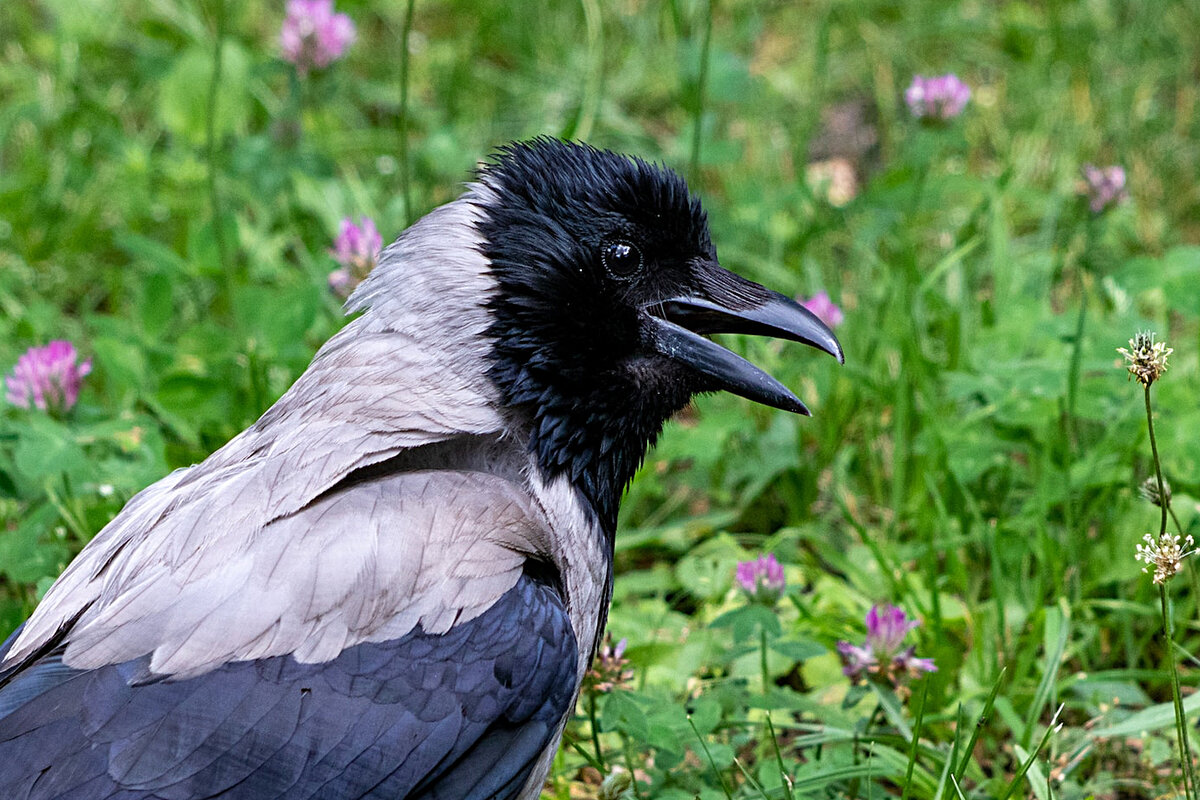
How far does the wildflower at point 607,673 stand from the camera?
3174 millimetres

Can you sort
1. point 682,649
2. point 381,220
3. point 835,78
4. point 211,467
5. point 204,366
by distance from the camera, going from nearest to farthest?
point 211,467 < point 682,649 < point 204,366 < point 381,220 < point 835,78

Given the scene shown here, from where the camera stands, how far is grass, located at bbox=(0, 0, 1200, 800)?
139 inches

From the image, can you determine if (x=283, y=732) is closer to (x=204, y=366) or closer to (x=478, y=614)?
(x=478, y=614)

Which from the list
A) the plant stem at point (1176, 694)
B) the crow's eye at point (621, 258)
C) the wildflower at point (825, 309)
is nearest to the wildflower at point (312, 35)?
the wildflower at point (825, 309)

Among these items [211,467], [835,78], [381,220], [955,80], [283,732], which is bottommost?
[283,732]

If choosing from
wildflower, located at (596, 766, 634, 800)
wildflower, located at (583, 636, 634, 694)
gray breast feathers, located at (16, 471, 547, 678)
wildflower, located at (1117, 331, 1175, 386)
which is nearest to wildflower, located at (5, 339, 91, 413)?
gray breast feathers, located at (16, 471, 547, 678)

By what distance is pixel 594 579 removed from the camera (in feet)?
9.98

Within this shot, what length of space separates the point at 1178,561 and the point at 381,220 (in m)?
3.55

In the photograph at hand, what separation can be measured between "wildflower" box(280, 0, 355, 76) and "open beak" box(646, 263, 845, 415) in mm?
2346

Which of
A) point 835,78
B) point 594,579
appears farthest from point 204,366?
point 835,78

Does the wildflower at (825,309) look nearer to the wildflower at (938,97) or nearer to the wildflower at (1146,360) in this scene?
the wildflower at (938,97)

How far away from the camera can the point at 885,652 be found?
3262 millimetres

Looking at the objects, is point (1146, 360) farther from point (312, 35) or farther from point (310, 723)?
point (312, 35)

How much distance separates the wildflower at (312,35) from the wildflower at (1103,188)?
8.51ft
